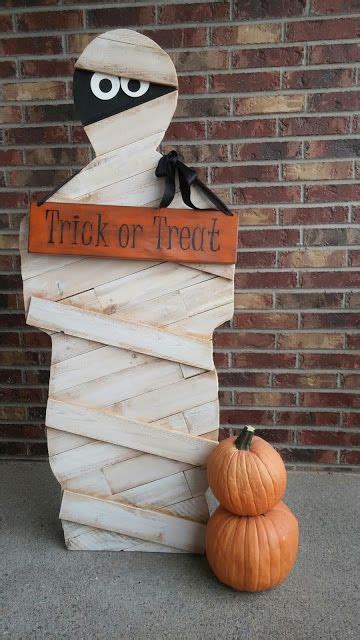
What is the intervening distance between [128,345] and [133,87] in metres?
0.86

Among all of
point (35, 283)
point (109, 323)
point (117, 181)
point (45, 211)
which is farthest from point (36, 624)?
point (117, 181)

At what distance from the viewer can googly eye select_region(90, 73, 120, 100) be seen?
1.78 metres

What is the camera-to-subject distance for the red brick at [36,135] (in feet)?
7.82

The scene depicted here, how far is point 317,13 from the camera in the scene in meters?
2.22

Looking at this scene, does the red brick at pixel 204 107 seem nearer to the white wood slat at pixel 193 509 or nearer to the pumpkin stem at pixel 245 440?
the pumpkin stem at pixel 245 440

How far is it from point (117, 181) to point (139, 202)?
0.33ft

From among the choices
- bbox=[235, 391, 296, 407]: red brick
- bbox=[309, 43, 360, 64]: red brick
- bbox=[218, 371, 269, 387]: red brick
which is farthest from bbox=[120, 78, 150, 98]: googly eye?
bbox=[235, 391, 296, 407]: red brick

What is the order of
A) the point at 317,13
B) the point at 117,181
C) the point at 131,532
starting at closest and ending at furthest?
the point at 117,181 < the point at 131,532 < the point at 317,13

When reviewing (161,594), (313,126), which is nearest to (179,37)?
(313,126)

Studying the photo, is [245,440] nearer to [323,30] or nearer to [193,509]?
[193,509]

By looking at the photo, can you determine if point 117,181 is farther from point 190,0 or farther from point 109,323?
point 190,0

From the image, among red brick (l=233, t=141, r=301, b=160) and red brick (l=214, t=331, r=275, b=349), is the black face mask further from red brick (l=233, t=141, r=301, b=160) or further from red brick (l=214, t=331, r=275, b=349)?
red brick (l=214, t=331, r=275, b=349)

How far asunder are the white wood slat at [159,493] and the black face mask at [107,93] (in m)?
1.27

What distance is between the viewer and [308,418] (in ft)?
8.28
